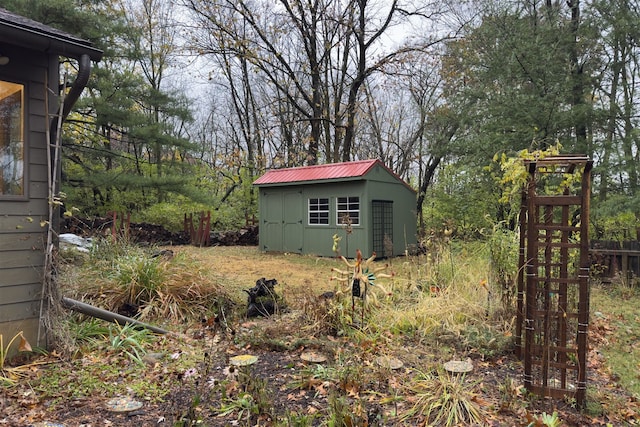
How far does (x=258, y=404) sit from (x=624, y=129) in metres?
8.25

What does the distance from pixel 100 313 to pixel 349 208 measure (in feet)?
24.9

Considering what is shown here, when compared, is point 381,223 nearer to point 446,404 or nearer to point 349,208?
point 349,208

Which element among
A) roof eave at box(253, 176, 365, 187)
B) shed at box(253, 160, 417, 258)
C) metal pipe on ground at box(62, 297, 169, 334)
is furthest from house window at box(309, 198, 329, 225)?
metal pipe on ground at box(62, 297, 169, 334)

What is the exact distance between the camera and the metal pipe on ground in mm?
3641

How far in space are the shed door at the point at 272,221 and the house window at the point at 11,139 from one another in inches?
355

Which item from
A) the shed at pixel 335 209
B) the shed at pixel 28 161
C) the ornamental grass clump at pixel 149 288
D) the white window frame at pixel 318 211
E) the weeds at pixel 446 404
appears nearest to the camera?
the weeds at pixel 446 404

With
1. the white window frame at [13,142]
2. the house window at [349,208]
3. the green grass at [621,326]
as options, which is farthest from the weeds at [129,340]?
Result: the house window at [349,208]

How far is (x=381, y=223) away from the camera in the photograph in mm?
10828

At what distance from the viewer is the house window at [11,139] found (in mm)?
3285

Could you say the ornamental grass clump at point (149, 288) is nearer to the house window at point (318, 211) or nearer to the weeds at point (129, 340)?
the weeds at point (129, 340)

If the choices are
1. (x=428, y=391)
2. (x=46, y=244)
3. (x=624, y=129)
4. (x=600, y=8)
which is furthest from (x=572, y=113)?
(x=46, y=244)

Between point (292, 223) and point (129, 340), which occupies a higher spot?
point (292, 223)

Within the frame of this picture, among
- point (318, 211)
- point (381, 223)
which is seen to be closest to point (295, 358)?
point (381, 223)

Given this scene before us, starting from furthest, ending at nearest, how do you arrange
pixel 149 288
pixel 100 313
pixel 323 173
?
pixel 323 173, pixel 149 288, pixel 100 313
